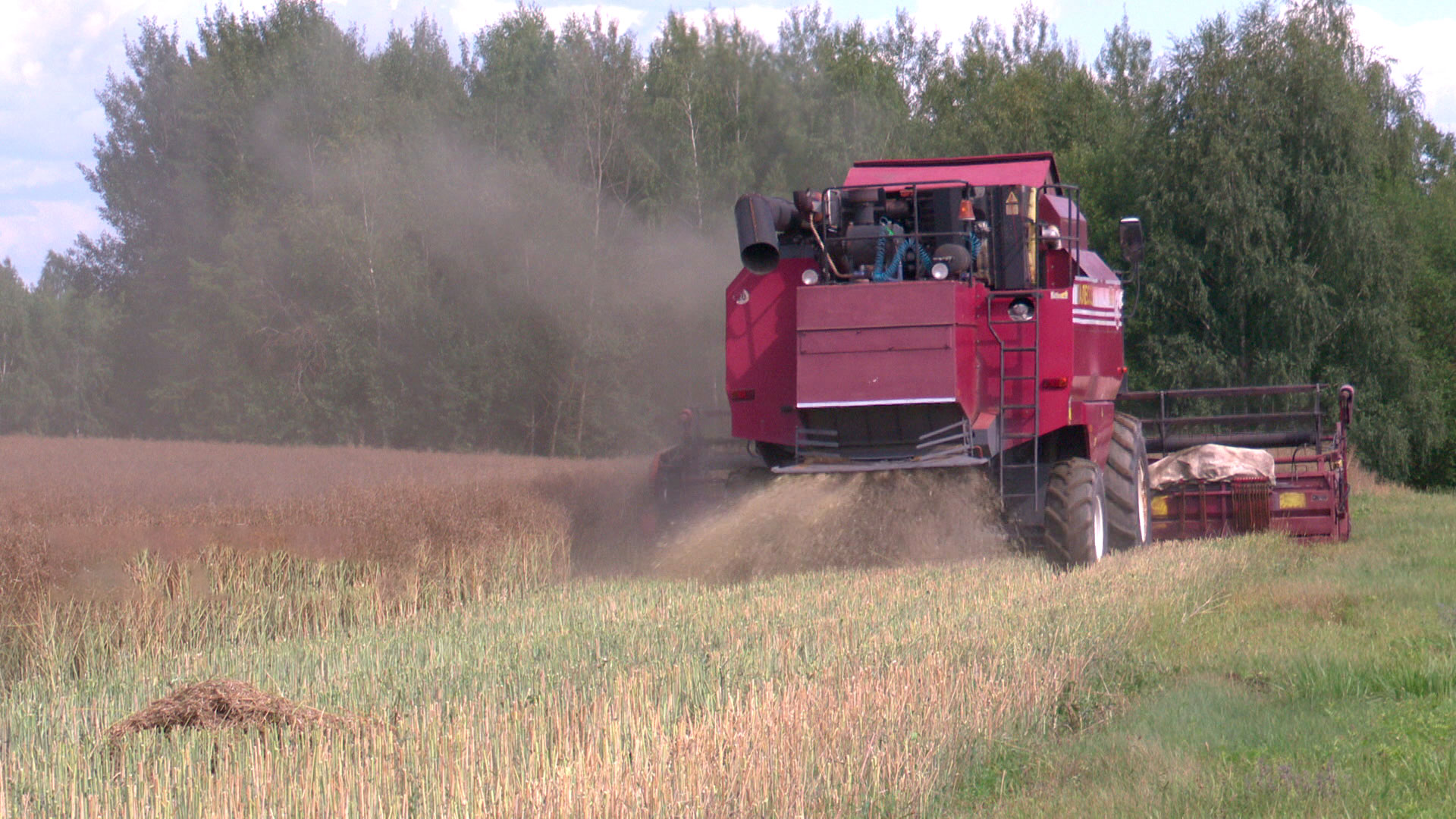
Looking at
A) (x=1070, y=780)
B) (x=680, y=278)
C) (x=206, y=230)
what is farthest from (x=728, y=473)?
(x=206, y=230)

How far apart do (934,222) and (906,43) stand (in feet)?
124

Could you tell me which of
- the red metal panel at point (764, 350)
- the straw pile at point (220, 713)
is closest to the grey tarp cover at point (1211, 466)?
the red metal panel at point (764, 350)

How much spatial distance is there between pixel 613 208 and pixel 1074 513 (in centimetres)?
2538

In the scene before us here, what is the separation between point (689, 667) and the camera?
5.50m

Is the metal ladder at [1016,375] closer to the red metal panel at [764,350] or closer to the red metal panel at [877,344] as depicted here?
the red metal panel at [877,344]

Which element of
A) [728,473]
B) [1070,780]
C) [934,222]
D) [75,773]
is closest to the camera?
[75,773]

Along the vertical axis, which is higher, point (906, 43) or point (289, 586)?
point (906, 43)

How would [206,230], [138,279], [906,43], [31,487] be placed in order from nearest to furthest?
[31,487] → [206,230] → [138,279] → [906,43]

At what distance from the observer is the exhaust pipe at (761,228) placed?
375 inches

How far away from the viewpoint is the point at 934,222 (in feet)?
32.4

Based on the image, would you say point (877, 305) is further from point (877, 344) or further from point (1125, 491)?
point (1125, 491)

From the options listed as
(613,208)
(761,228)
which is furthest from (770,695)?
(613,208)

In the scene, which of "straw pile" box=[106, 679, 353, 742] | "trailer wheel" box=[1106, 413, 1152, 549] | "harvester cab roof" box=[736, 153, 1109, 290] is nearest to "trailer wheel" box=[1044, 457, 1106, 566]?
"trailer wheel" box=[1106, 413, 1152, 549]

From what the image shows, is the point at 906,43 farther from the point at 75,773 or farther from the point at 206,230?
the point at 75,773
